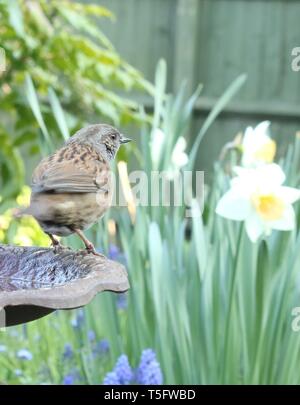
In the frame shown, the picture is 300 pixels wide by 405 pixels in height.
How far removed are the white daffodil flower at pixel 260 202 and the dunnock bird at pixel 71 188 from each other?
402mm

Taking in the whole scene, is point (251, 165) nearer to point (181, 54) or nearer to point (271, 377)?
point (271, 377)

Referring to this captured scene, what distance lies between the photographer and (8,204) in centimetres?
297

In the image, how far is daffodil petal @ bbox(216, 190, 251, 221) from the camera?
66.8 inches

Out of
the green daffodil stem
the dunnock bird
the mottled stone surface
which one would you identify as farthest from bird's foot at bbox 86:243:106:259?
the green daffodil stem

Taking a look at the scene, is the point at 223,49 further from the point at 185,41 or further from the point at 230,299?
the point at 230,299

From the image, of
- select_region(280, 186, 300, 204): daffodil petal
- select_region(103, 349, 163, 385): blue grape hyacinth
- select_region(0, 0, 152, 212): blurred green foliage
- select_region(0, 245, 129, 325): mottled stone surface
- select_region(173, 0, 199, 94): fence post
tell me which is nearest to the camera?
select_region(0, 245, 129, 325): mottled stone surface

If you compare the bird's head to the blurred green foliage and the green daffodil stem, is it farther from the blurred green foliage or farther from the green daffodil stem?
the blurred green foliage

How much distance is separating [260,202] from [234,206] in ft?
0.19

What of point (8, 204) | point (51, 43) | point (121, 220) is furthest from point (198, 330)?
point (51, 43)

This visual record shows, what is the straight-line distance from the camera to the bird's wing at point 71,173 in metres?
1.26

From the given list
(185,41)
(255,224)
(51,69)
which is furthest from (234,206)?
(185,41)

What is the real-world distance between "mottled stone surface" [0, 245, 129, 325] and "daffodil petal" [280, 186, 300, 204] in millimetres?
448

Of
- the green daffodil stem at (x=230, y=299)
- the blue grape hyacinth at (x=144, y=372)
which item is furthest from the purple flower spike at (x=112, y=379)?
the green daffodil stem at (x=230, y=299)

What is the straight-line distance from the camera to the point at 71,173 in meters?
1.28
